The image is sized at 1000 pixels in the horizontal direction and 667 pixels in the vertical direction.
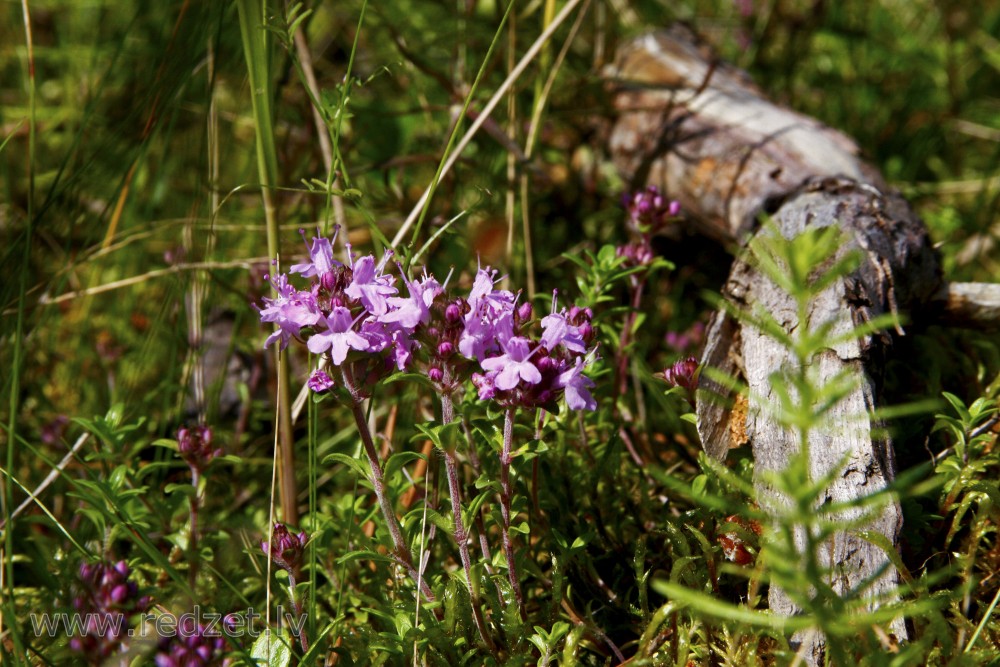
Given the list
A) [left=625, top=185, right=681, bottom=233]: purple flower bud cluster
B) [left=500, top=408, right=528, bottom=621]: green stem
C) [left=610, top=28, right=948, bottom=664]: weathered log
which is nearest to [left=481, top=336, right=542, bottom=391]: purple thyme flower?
[left=500, top=408, right=528, bottom=621]: green stem

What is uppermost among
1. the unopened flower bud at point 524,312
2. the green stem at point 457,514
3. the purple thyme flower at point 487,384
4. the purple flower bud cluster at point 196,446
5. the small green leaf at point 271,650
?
the unopened flower bud at point 524,312

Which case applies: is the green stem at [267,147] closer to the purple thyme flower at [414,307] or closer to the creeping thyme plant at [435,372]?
the creeping thyme plant at [435,372]

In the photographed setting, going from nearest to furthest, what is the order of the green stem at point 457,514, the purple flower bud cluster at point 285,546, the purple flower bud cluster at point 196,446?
the green stem at point 457,514 < the purple flower bud cluster at point 285,546 < the purple flower bud cluster at point 196,446

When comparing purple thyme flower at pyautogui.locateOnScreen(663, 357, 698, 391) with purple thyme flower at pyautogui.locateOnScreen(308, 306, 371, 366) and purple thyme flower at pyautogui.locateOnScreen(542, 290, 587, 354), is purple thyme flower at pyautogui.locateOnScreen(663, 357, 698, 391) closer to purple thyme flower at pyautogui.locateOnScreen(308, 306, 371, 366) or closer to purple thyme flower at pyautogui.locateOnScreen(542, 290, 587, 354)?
purple thyme flower at pyautogui.locateOnScreen(542, 290, 587, 354)

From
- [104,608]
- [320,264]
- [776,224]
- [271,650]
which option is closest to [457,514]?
[271,650]

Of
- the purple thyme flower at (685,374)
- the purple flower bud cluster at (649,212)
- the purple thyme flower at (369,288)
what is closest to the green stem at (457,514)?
the purple thyme flower at (369,288)

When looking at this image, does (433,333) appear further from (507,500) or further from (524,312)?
(507,500)

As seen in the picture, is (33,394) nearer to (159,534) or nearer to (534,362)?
(159,534)
